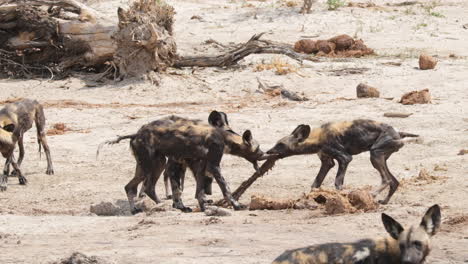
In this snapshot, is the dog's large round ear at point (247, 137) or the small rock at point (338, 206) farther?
the dog's large round ear at point (247, 137)

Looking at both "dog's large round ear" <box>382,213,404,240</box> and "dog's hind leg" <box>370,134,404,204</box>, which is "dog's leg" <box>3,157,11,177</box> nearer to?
"dog's hind leg" <box>370,134,404,204</box>

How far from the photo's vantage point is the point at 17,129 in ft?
46.6

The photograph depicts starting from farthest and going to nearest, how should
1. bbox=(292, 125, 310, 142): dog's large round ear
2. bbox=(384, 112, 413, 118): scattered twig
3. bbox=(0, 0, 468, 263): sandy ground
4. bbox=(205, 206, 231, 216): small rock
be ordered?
1. bbox=(384, 112, 413, 118): scattered twig
2. bbox=(292, 125, 310, 142): dog's large round ear
3. bbox=(205, 206, 231, 216): small rock
4. bbox=(0, 0, 468, 263): sandy ground

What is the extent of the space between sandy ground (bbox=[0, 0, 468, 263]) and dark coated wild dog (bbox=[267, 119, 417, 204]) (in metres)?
0.54

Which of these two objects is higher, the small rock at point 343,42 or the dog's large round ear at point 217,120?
the dog's large round ear at point 217,120

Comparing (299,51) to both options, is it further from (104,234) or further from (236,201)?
(104,234)

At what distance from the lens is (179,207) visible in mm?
11477

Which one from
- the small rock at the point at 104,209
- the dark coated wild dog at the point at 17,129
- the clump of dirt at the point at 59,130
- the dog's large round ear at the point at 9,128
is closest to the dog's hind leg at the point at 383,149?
the small rock at the point at 104,209

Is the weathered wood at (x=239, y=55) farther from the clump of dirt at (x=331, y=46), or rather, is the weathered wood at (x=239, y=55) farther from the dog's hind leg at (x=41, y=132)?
the dog's hind leg at (x=41, y=132)

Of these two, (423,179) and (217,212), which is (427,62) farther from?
(217,212)

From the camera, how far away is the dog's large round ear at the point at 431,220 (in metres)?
7.14

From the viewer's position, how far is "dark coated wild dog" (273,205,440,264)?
22.3ft

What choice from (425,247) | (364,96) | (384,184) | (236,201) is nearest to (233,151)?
(236,201)

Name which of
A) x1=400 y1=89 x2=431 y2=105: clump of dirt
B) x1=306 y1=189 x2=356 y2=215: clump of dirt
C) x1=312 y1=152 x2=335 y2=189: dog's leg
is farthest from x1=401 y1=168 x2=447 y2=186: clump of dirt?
x1=400 y1=89 x2=431 y2=105: clump of dirt
